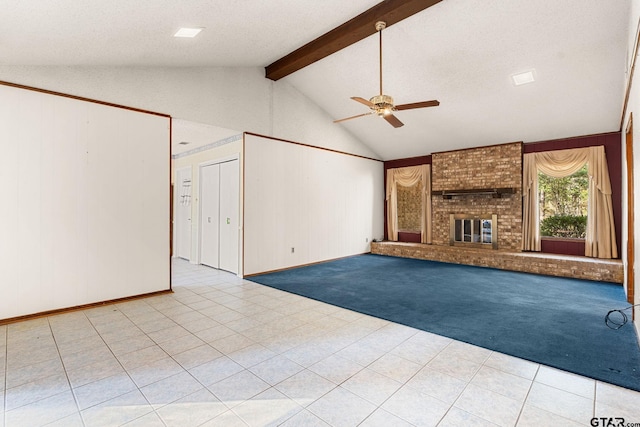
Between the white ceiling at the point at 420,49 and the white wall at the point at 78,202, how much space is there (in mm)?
657

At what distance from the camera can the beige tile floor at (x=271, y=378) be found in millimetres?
1858

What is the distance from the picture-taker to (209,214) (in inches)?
258

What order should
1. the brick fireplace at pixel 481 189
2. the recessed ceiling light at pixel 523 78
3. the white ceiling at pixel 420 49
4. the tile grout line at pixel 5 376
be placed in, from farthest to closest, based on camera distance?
1. the brick fireplace at pixel 481 189
2. the recessed ceiling light at pixel 523 78
3. the white ceiling at pixel 420 49
4. the tile grout line at pixel 5 376

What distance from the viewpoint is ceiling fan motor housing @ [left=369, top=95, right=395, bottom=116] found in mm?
3742

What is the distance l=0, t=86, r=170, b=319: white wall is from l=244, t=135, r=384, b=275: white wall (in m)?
1.55

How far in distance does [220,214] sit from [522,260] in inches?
237

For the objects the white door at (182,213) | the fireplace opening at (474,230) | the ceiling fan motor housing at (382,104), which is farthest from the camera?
the white door at (182,213)

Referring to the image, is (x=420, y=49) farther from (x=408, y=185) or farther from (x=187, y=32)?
(x=408, y=185)

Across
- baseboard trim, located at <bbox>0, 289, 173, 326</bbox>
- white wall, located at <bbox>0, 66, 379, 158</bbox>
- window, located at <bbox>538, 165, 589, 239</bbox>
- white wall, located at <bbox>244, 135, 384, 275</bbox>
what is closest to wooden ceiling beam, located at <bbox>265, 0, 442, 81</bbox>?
white wall, located at <bbox>0, 66, 379, 158</bbox>

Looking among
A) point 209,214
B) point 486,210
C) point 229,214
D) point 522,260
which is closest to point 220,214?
point 229,214

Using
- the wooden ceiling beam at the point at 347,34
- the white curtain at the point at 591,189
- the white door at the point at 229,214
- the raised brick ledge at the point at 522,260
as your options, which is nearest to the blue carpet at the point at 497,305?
the raised brick ledge at the point at 522,260

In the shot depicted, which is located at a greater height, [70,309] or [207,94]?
[207,94]

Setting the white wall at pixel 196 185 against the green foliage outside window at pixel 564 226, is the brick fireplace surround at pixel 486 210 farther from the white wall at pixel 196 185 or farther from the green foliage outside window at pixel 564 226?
the white wall at pixel 196 185

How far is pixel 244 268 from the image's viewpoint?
5.52 meters
